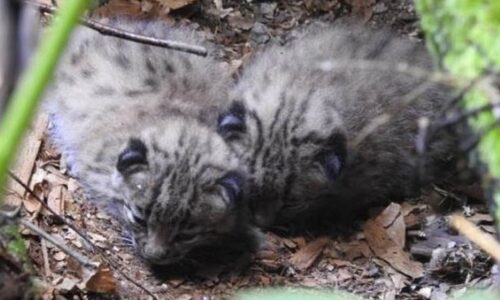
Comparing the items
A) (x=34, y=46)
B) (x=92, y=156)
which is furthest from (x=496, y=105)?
(x=92, y=156)

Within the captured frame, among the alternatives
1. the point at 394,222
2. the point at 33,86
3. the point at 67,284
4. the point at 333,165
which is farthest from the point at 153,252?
the point at 33,86

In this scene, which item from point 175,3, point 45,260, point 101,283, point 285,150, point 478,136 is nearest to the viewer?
point 478,136

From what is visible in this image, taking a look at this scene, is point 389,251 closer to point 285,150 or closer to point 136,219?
point 285,150

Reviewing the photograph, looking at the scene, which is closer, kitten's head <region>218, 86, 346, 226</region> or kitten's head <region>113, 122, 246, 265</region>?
kitten's head <region>113, 122, 246, 265</region>

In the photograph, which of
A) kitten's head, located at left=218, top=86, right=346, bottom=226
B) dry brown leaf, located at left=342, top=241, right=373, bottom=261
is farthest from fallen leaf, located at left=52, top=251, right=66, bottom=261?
dry brown leaf, located at left=342, top=241, right=373, bottom=261

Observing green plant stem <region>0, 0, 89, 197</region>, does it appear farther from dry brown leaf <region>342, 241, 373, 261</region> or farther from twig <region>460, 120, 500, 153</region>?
dry brown leaf <region>342, 241, 373, 261</region>

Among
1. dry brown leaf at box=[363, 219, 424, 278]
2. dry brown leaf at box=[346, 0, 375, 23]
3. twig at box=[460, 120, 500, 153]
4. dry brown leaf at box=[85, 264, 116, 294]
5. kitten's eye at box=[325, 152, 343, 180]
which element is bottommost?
dry brown leaf at box=[85, 264, 116, 294]

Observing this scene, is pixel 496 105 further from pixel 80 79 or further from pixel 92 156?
pixel 80 79

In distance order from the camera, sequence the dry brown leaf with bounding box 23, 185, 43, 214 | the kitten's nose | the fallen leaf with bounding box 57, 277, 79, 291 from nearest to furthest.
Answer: the fallen leaf with bounding box 57, 277, 79, 291
the dry brown leaf with bounding box 23, 185, 43, 214
the kitten's nose
